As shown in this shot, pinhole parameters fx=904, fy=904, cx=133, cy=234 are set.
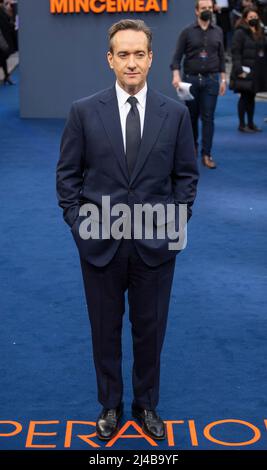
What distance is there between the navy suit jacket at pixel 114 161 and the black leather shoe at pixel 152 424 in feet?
2.85

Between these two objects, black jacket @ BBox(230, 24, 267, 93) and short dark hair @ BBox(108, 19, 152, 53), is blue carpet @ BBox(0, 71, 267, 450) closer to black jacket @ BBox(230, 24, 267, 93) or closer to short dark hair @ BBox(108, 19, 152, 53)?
short dark hair @ BBox(108, 19, 152, 53)

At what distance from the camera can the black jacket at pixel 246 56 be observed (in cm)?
1276

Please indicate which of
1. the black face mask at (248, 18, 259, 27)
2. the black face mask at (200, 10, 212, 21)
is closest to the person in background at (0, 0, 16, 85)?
the black face mask at (248, 18, 259, 27)

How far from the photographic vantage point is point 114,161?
430 cm

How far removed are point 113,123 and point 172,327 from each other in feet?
7.45

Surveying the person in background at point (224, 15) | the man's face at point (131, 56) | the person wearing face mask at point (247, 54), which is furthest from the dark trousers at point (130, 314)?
the person in background at point (224, 15)

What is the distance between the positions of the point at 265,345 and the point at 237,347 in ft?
0.62

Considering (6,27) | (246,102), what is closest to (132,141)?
(246,102)

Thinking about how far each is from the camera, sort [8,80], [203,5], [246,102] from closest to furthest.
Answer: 1. [203,5]
2. [246,102]
3. [8,80]

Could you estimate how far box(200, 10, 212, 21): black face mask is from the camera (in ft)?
35.0

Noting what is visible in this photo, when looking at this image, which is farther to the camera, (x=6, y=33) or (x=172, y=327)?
(x=6, y=33)

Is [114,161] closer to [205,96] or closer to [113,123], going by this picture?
[113,123]
